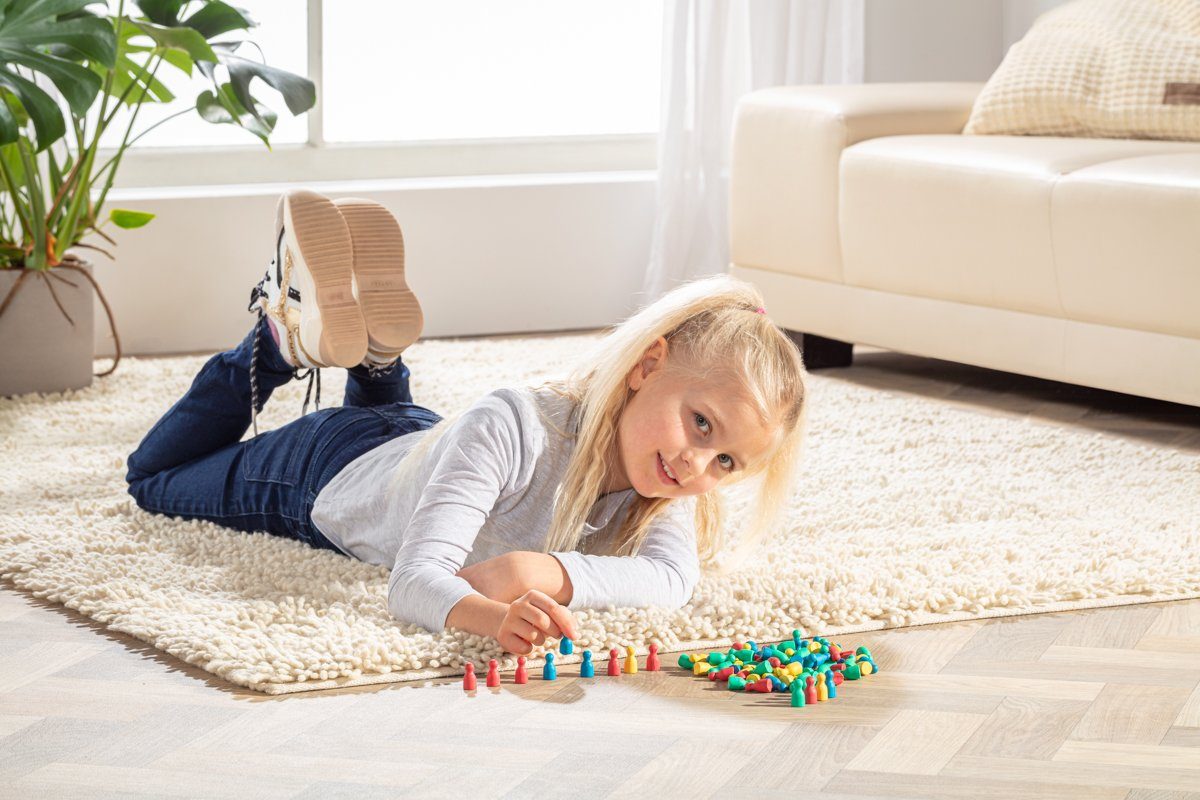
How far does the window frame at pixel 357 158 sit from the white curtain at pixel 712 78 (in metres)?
0.24

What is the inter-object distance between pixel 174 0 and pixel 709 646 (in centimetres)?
182

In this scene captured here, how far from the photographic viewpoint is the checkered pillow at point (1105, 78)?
3.01 m

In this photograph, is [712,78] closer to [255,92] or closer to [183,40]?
[255,92]

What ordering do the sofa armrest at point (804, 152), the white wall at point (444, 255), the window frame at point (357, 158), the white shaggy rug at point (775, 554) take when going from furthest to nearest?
the window frame at point (357, 158), the white wall at point (444, 255), the sofa armrest at point (804, 152), the white shaggy rug at point (775, 554)

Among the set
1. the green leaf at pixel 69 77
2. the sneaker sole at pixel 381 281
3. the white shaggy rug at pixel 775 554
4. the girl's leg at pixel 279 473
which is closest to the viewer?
the white shaggy rug at pixel 775 554

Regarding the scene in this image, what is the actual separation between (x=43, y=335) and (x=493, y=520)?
60.9 inches

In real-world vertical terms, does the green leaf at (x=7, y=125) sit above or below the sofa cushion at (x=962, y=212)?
above

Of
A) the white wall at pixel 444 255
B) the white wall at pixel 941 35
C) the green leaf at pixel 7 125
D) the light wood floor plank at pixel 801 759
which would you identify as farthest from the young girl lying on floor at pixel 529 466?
the white wall at pixel 941 35

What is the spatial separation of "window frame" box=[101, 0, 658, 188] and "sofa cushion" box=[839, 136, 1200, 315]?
110 cm

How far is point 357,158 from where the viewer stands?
3.89 meters

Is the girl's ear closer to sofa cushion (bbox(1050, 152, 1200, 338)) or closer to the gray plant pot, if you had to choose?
sofa cushion (bbox(1050, 152, 1200, 338))

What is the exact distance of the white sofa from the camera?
262 centimetres

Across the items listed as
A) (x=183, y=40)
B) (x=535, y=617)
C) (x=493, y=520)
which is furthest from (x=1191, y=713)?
(x=183, y=40)

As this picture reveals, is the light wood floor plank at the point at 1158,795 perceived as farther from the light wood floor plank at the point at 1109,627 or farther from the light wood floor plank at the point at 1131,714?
the light wood floor plank at the point at 1109,627
